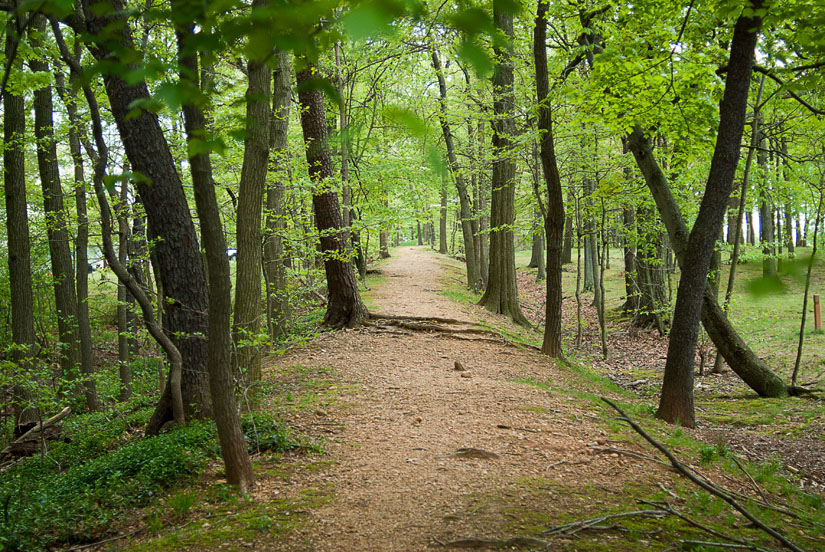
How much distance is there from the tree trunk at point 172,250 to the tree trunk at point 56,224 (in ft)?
12.8

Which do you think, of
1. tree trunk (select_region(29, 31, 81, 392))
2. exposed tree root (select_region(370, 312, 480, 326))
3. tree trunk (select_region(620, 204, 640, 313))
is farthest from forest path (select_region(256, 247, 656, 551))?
tree trunk (select_region(620, 204, 640, 313))

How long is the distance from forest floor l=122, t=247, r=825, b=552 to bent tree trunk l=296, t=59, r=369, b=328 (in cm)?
194

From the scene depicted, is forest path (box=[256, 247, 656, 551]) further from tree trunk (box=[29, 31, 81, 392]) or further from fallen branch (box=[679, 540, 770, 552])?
tree trunk (box=[29, 31, 81, 392])

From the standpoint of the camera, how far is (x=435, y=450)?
16.6 feet

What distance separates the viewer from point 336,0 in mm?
1273

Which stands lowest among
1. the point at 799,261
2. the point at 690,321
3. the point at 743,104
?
the point at 690,321

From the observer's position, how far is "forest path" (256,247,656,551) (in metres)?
3.54

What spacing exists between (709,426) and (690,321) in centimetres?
178

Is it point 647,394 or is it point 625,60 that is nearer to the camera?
point 625,60

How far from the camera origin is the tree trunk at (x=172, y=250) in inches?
215

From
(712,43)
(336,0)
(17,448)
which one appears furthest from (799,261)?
(17,448)

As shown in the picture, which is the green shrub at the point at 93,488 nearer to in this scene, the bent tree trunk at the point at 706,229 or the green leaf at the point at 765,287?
the green leaf at the point at 765,287

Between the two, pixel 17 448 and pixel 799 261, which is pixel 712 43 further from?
pixel 17 448

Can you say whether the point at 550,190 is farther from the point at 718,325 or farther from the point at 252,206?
the point at 252,206
